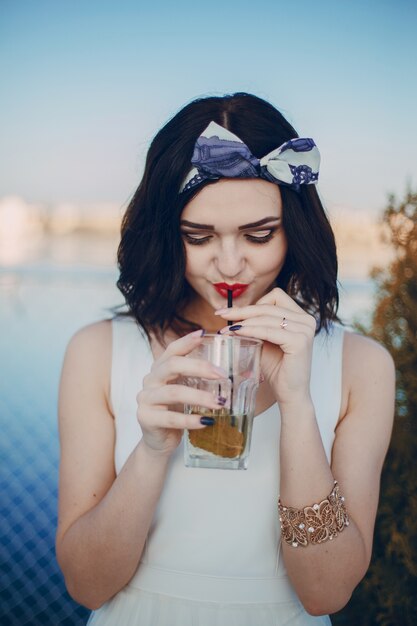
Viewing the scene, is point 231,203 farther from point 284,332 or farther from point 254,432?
point 254,432

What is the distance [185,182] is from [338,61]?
11.8ft

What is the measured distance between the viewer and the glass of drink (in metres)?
1.59

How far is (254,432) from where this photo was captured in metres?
2.17

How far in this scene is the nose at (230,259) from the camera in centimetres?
196

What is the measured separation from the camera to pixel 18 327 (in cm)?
913

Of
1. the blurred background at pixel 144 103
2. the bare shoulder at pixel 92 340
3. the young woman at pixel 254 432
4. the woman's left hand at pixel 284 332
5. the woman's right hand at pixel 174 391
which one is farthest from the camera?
the blurred background at pixel 144 103

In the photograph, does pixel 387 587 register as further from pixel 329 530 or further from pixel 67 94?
pixel 67 94

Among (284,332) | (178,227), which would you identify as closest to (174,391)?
(284,332)

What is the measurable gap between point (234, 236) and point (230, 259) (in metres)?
0.07

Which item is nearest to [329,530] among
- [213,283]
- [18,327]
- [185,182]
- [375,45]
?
[213,283]

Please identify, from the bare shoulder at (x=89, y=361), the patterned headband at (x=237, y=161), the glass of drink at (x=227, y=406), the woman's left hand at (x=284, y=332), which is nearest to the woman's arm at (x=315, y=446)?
the woman's left hand at (x=284, y=332)

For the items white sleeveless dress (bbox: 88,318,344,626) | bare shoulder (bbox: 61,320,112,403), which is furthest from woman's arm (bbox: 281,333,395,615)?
bare shoulder (bbox: 61,320,112,403)

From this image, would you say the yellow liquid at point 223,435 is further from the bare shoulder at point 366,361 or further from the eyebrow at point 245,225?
the bare shoulder at point 366,361

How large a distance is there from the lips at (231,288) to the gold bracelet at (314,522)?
65 centimetres
